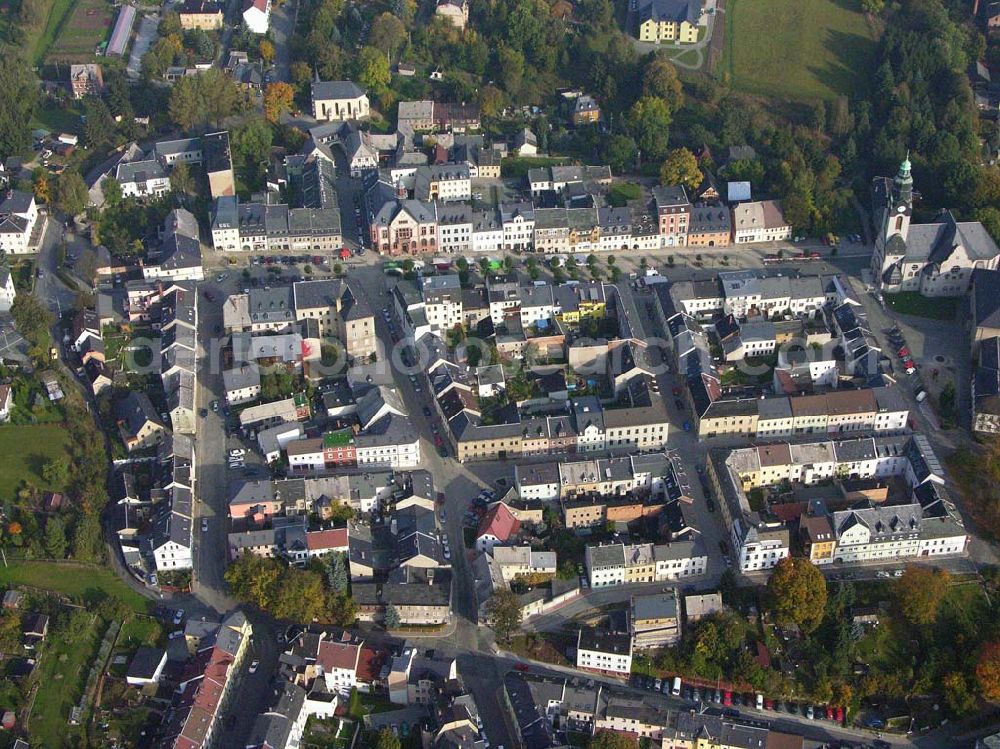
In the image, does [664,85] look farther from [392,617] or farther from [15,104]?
[392,617]

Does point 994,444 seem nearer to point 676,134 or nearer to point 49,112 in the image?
point 676,134

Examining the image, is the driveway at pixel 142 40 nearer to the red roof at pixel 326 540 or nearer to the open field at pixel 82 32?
the open field at pixel 82 32

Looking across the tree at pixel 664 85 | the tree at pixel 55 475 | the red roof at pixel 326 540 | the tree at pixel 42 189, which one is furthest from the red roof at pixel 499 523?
the tree at pixel 664 85

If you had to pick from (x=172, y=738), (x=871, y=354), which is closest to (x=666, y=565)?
(x=871, y=354)

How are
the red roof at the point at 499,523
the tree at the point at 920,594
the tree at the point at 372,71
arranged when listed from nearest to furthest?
1. the tree at the point at 920,594
2. the red roof at the point at 499,523
3. the tree at the point at 372,71

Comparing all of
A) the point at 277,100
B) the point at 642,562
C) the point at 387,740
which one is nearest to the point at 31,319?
the point at 277,100

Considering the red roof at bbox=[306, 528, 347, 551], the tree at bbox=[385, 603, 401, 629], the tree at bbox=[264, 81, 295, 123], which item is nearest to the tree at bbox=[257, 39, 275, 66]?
the tree at bbox=[264, 81, 295, 123]
